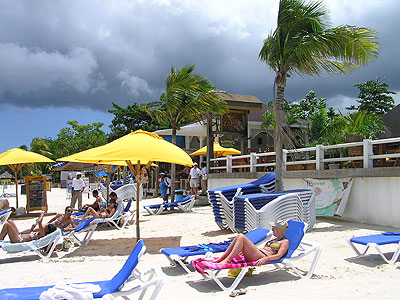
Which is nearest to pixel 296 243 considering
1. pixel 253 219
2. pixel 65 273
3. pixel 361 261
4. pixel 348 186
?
pixel 361 261

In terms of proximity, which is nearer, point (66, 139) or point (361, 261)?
point (361, 261)

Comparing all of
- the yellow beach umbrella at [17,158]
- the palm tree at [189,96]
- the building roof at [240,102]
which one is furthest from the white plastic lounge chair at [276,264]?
the building roof at [240,102]

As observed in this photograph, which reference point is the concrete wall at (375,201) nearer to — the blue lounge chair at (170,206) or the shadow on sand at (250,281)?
the shadow on sand at (250,281)

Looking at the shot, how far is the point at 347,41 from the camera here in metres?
9.98

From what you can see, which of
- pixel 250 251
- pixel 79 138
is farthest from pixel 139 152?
pixel 79 138

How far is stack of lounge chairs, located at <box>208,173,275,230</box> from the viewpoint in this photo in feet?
32.3

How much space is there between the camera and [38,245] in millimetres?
7387

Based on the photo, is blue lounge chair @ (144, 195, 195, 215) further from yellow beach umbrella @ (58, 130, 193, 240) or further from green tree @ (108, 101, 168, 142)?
green tree @ (108, 101, 168, 142)

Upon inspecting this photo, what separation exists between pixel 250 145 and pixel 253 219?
679 inches

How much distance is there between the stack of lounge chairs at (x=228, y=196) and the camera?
984 cm

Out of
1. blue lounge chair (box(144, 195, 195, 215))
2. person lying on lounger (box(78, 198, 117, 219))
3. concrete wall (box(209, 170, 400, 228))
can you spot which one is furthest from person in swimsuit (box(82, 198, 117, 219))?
concrete wall (box(209, 170, 400, 228))

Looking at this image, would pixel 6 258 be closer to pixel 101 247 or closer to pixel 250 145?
pixel 101 247

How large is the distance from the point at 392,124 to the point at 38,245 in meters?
18.1

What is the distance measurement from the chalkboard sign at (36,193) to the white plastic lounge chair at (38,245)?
7.98m
